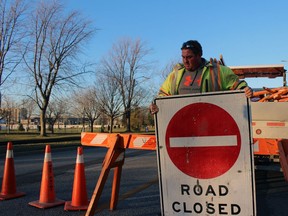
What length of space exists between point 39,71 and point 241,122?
30.8 meters

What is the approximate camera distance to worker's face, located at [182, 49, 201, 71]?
11.4 ft

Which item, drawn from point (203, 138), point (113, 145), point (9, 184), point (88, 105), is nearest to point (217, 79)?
point (203, 138)

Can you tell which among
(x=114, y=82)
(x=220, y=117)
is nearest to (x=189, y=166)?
(x=220, y=117)

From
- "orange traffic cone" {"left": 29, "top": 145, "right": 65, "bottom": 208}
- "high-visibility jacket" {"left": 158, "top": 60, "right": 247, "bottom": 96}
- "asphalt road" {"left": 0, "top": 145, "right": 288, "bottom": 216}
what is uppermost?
"high-visibility jacket" {"left": 158, "top": 60, "right": 247, "bottom": 96}

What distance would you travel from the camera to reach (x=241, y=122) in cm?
292

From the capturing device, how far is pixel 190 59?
3.48m

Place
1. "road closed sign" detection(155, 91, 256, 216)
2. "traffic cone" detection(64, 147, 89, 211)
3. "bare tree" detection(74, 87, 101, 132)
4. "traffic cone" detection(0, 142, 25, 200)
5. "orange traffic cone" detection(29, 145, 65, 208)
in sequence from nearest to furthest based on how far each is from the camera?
"road closed sign" detection(155, 91, 256, 216) → "traffic cone" detection(64, 147, 89, 211) → "orange traffic cone" detection(29, 145, 65, 208) → "traffic cone" detection(0, 142, 25, 200) → "bare tree" detection(74, 87, 101, 132)

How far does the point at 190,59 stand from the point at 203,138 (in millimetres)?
883

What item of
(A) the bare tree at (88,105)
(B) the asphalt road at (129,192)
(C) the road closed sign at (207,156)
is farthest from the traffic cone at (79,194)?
(A) the bare tree at (88,105)

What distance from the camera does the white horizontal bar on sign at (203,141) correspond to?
293 centimetres

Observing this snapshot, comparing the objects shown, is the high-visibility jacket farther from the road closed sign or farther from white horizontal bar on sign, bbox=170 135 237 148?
white horizontal bar on sign, bbox=170 135 237 148

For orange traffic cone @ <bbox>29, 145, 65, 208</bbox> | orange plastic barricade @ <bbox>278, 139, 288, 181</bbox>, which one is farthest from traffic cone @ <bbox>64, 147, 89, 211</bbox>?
orange plastic barricade @ <bbox>278, 139, 288, 181</bbox>

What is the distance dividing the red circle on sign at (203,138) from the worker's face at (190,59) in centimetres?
61

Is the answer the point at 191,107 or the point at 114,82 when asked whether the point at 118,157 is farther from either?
the point at 114,82
